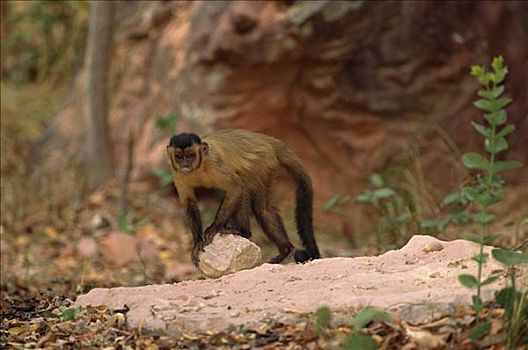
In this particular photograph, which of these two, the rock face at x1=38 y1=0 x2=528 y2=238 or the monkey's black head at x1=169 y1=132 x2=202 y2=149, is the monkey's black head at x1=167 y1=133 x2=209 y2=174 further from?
the rock face at x1=38 y1=0 x2=528 y2=238

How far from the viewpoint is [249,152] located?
6.52 m

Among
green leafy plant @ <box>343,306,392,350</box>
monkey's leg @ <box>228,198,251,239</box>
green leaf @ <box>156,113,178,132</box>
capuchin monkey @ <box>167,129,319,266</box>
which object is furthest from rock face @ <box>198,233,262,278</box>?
green leaf @ <box>156,113,178,132</box>

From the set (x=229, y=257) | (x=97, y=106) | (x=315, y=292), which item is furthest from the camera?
(x=97, y=106)

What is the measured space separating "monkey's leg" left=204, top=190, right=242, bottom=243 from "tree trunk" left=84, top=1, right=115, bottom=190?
13.6 feet

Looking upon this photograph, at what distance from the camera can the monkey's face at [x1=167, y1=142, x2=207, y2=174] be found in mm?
6262

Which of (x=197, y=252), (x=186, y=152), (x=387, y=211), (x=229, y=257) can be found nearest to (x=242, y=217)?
(x=197, y=252)

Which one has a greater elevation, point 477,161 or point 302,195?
point 477,161

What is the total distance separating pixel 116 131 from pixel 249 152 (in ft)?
14.2

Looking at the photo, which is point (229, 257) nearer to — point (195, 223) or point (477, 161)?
point (195, 223)

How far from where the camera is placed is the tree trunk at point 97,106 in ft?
33.1

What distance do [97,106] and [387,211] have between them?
10.8 feet

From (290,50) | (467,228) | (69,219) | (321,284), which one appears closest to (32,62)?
(69,219)

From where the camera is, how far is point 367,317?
3.97 metres

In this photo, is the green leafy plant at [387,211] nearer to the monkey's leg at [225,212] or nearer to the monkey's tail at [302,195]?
the monkey's tail at [302,195]
